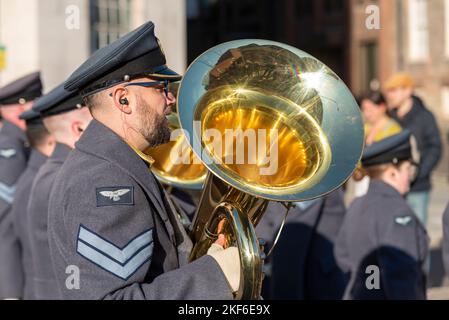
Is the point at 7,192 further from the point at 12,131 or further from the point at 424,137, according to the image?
the point at 424,137

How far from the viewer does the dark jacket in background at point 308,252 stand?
444 centimetres

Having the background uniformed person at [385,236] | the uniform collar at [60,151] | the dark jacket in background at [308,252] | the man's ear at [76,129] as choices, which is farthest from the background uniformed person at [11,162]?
the background uniformed person at [385,236]

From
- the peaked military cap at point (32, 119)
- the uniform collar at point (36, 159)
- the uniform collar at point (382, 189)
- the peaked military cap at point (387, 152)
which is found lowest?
→ the uniform collar at point (382, 189)

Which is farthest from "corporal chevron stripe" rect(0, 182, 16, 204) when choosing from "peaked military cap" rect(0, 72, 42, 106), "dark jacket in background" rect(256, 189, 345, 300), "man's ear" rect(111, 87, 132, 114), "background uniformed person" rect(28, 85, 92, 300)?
"man's ear" rect(111, 87, 132, 114)

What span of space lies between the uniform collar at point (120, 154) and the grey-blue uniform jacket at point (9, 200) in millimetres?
2237

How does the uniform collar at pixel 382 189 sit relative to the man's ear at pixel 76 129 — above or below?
below

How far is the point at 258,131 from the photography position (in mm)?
2816

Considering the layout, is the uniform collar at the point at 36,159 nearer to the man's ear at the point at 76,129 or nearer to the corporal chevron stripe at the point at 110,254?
the man's ear at the point at 76,129

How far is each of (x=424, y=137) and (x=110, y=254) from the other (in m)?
5.51

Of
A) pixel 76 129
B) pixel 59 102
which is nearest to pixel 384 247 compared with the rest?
pixel 76 129

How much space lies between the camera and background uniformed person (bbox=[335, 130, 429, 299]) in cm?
369

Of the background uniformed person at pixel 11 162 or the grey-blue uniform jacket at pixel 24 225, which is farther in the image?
the background uniformed person at pixel 11 162

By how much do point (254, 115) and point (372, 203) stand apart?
4.42 ft

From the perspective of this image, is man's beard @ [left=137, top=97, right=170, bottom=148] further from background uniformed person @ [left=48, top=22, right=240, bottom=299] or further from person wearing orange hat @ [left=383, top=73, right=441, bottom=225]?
person wearing orange hat @ [left=383, top=73, right=441, bottom=225]
